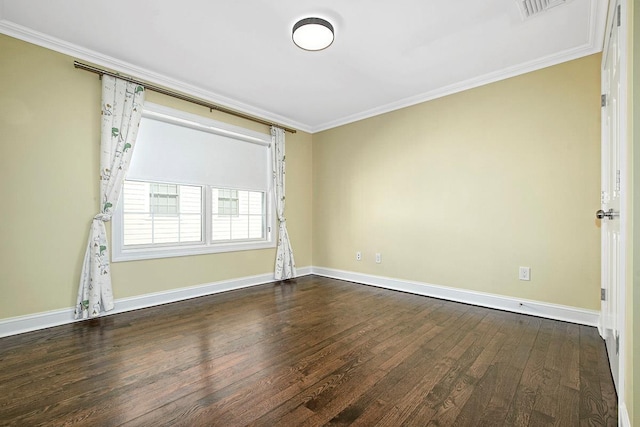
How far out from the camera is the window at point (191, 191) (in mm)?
3196

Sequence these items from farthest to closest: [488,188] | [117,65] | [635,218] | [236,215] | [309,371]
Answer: [236,215], [488,188], [117,65], [309,371], [635,218]

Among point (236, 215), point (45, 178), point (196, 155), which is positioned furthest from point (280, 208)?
point (45, 178)

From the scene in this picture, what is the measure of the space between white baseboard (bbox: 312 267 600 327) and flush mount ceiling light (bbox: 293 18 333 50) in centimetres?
295

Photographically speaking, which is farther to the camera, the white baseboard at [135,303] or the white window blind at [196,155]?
the white window blind at [196,155]

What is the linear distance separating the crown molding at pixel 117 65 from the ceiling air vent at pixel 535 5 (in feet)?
10.3

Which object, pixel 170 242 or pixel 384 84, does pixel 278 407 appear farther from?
pixel 384 84

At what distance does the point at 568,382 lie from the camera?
1732 mm

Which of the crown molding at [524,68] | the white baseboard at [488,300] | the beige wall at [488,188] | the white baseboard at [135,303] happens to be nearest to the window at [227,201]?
the white baseboard at [135,303]

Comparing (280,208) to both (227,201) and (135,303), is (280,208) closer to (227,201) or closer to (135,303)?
(227,201)

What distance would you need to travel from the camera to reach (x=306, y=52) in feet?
9.20

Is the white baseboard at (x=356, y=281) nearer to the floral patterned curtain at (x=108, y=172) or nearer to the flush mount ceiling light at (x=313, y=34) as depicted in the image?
the floral patterned curtain at (x=108, y=172)

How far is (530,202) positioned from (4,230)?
4759mm

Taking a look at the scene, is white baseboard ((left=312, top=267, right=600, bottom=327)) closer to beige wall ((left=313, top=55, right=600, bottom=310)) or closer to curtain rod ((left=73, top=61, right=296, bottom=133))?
beige wall ((left=313, top=55, right=600, bottom=310))

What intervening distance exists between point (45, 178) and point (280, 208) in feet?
8.74
